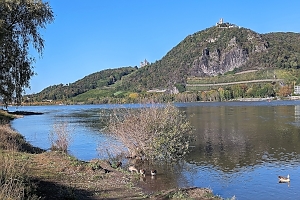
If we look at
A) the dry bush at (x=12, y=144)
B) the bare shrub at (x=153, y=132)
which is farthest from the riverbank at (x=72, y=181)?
the bare shrub at (x=153, y=132)

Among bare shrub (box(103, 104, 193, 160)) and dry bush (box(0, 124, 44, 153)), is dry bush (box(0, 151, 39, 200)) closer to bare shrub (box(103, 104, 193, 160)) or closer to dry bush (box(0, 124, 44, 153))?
dry bush (box(0, 124, 44, 153))

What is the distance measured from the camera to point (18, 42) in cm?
1825

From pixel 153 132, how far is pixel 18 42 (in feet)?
39.3

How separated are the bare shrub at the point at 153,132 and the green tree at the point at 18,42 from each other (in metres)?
9.77

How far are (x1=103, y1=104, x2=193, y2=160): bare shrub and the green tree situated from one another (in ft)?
32.0

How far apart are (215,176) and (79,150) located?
1683cm

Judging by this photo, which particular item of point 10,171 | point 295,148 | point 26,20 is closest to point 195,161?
point 295,148

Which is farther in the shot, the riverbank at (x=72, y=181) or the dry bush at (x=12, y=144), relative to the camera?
the dry bush at (x=12, y=144)

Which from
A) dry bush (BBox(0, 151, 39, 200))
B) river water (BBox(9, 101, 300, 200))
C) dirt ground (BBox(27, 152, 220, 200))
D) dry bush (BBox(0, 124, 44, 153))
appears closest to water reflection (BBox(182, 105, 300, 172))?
river water (BBox(9, 101, 300, 200))

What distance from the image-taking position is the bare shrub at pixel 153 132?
25031mm

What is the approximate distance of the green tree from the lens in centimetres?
1703

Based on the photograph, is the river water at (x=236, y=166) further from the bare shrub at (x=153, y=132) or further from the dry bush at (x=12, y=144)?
the dry bush at (x=12, y=144)

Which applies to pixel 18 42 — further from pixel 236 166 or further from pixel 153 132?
pixel 236 166

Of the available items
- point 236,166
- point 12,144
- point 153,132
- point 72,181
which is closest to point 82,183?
point 72,181
